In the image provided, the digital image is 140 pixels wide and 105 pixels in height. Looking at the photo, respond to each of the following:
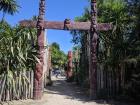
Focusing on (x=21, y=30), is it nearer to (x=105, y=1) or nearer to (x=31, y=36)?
(x=31, y=36)

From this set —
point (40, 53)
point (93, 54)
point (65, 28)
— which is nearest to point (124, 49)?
point (93, 54)

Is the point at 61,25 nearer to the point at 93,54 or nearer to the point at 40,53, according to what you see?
the point at 40,53

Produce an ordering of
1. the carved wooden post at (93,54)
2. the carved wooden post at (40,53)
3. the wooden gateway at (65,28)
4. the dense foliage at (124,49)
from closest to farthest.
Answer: the dense foliage at (124,49) < the carved wooden post at (40,53) < the wooden gateway at (65,28) < the carved wooden post at (93,54)

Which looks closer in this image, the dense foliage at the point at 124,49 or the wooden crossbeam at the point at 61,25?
the dense foliage at the point at 124,49

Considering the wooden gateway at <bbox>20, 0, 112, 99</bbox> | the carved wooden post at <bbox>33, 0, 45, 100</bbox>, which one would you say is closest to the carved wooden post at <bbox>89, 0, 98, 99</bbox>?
the wooden gateway at <bbox>20, 0, 112, 99</bbox>

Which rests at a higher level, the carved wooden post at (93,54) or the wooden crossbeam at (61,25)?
the wooden crossbeam at (61,25)

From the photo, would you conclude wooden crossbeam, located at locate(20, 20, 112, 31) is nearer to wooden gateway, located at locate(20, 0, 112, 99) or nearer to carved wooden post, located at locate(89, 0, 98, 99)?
wooden gateway, located at locate(20, 0, 112, 99)

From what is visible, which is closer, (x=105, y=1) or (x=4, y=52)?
(x=4, y=52)

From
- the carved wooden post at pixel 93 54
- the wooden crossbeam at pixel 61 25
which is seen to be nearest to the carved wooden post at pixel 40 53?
the wooden crossbeam at pixel 61 25

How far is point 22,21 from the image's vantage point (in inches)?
692

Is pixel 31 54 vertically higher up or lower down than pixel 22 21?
lower down

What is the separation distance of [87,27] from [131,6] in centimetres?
242

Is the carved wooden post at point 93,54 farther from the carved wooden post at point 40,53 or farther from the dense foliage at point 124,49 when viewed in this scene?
the carved wooden post at point 40,53

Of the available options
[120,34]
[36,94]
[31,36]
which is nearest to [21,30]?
[31,36]
